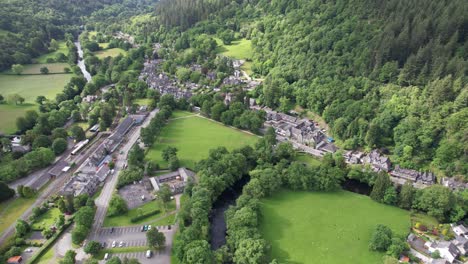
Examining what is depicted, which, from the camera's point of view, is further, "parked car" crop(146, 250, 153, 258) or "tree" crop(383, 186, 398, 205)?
"tree" crop(383, 186, 398, 205)

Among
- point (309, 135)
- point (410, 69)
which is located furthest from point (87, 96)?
point (410, 69)

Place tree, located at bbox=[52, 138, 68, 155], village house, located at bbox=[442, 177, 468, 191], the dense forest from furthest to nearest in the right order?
tree, located at bbox=[52, 138, 68, 155]
the dense forest
village house, located at bbox=[442, 177, 468, 191]

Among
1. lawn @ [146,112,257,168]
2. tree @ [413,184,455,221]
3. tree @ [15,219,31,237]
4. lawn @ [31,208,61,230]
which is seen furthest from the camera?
lawn @ [146,112,257,168]

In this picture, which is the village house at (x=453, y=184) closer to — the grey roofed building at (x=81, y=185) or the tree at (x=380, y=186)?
→ the tree at (x=380, y=186)

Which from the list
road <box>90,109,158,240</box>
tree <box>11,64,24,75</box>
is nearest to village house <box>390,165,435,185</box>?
road <box>90,109,158,240</box>

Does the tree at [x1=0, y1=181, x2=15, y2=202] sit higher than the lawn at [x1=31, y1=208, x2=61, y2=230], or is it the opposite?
the tree at [x1=0, y1=181, x2=15, y2=202]

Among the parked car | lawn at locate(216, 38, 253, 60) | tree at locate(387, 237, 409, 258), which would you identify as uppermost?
lawn at locate(216, 38, 253, 60)

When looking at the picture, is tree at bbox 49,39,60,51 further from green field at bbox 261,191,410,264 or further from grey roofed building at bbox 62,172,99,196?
green field at bbox 261,191,410,264

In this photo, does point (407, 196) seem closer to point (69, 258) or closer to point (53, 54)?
point (69, 258)
